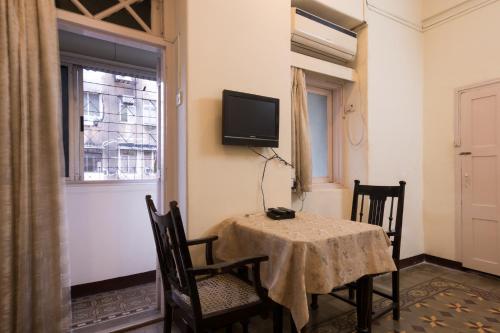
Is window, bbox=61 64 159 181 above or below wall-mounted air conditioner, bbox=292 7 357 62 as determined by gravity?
below

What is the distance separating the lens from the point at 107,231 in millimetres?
2912

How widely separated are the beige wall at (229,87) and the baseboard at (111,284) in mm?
1459

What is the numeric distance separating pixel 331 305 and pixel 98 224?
91.2 inches

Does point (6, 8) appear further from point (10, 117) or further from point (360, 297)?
point (360, 297)

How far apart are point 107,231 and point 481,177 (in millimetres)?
4032

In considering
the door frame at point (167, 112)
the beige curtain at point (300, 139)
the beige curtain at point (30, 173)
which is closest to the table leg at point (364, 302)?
the beige curtain at point (300, 139)

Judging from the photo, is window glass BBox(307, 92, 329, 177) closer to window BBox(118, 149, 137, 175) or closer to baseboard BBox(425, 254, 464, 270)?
baseboard BBox(425, 254, 464, 270)

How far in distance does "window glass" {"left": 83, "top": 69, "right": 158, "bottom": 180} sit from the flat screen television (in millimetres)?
Answer: 1260

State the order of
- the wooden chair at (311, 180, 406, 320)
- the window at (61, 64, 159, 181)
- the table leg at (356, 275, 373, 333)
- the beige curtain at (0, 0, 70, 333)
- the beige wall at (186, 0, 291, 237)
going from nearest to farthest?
the beige curtain at (0, 0, 70, 333) < the table leg at (356, 275, 373, 333) < the beige wall at (186, 0, 291, 237) < the wooden chair at (311, 180, 406, 320) < the window at (61, 64, 159, 181)

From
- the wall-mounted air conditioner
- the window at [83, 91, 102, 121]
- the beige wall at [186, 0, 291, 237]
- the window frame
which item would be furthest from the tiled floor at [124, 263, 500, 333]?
the wall-mounted air conditioner

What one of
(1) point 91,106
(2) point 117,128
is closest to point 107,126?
(2) point 117,128

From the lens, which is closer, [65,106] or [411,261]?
[65,106]

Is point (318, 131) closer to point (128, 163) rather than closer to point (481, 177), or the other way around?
point (481, 177)

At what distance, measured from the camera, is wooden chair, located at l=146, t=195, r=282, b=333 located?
132 centimetres
